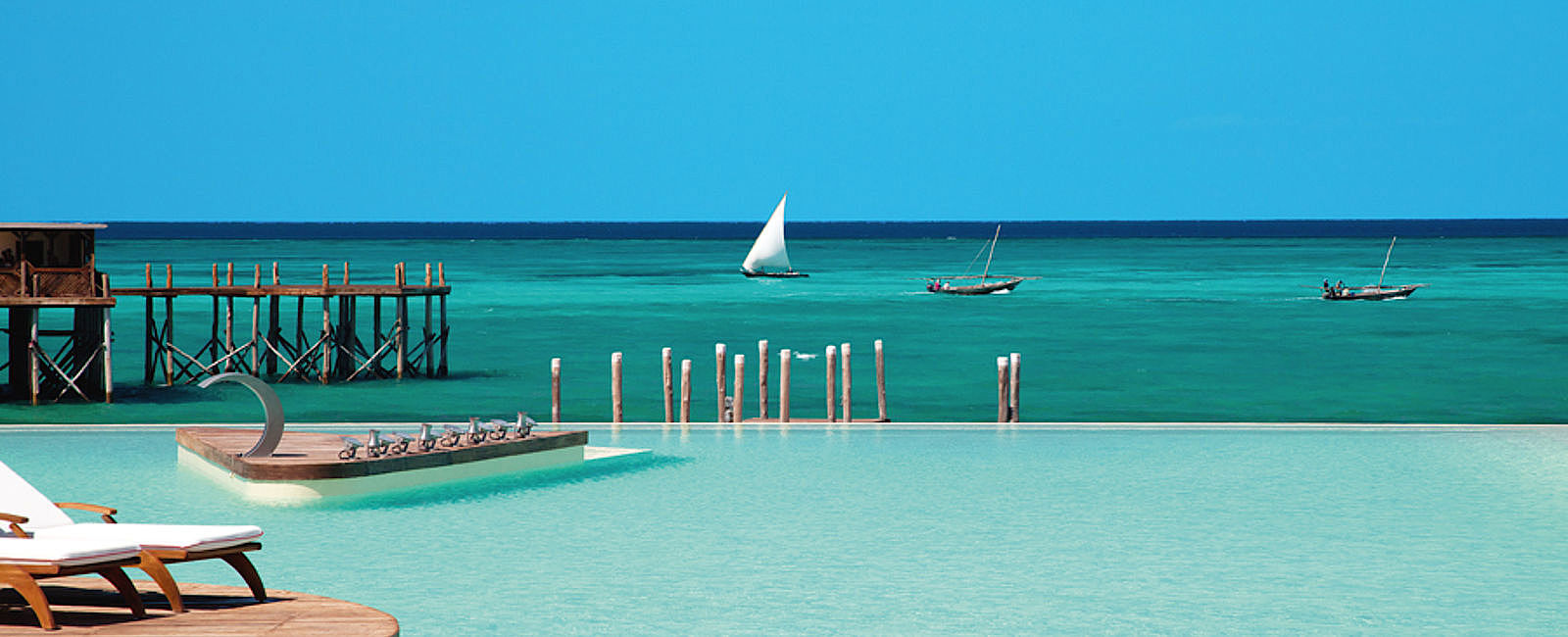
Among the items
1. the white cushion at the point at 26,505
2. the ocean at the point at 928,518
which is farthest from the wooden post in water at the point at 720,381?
the white cushion at the point at 26,505

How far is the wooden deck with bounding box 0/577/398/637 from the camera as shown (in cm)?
785

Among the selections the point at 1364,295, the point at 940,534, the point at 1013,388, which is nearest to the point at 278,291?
the point at 1013,388

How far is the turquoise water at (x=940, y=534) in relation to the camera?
10.7 meters

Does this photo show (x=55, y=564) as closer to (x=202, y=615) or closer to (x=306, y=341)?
(x=202, y=615)

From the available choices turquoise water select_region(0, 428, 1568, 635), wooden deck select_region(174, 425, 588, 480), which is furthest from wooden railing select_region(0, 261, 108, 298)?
wooden deck select_region(174, 425, 588, 480)

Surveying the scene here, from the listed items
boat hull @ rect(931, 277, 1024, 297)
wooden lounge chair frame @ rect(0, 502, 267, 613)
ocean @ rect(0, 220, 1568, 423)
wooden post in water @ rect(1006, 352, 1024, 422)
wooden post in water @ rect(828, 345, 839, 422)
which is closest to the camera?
wooden lounge chair frame @ rect(0, 502, 267, 613)

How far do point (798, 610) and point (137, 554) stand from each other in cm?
400

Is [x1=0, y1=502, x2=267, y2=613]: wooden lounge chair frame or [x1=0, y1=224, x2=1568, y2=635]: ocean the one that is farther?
[x1=0, y1=224, x2=1568, y2=635]: ocean

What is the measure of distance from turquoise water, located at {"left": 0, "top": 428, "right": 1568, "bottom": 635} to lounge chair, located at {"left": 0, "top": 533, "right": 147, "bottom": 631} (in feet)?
7.60

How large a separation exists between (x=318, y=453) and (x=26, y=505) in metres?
6.09

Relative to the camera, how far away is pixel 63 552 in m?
7.91

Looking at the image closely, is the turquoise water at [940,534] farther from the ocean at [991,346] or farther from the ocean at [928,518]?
the ocean at [991,346]

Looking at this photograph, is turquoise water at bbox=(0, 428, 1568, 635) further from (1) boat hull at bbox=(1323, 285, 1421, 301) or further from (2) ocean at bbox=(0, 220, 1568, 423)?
(1) boat hull at bbox=(1323, 285, 1421, 301)

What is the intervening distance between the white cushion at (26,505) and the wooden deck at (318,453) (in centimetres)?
511
